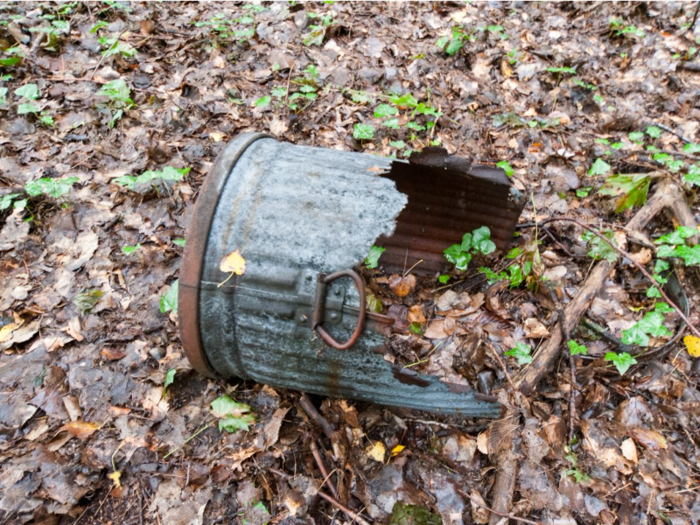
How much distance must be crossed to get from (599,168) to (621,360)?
1.57m

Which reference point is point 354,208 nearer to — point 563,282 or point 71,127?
point 563,282

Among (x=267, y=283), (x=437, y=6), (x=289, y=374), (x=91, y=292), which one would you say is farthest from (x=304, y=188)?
(x=437, y=6)

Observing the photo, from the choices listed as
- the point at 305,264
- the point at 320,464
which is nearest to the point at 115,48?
the point at 305,264

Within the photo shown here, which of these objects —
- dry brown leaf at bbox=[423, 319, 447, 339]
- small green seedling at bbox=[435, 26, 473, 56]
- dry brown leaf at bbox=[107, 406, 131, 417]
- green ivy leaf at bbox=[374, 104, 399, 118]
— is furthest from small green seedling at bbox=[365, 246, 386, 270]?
small green seedling at bbox=[435, 26, 473, 56]

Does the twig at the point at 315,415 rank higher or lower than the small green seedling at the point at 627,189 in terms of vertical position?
lower

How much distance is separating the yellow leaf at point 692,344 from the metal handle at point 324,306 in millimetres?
1769

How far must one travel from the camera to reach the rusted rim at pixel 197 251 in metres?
1.73

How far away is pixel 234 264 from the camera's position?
1728 millimetres

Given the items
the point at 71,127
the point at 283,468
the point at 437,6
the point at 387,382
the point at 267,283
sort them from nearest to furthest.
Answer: the point at 267,283
the point at 387,382
the point at 283,468
the point at 71,127
the point at 437,6

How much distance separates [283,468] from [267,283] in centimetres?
85

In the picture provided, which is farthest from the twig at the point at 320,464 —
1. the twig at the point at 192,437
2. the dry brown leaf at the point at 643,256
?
the dry brown leaf at the point at 643,256

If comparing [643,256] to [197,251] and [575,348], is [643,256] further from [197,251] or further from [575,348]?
[197,251]

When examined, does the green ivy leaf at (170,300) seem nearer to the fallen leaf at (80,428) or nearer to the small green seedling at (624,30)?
the fallen leaf at (80,428)

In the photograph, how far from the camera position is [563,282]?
2559 mm
